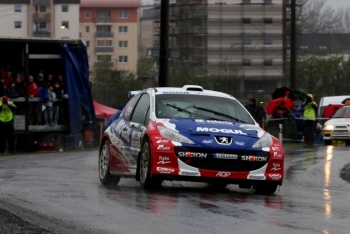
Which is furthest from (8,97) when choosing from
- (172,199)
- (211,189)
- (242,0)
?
(242,0)

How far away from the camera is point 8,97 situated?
83.0 ft

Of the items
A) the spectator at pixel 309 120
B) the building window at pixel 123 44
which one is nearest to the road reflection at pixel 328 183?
the spectator at pixel 309 120

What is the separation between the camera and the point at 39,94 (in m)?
26.0

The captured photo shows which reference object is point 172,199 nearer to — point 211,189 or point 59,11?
point 211,189

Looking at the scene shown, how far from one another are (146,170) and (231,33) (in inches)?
4184

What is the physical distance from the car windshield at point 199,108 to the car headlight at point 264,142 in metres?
0.64

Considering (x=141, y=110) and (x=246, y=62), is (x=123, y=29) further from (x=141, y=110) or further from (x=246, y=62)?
(x=141, y=110)

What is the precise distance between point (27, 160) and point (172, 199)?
9516 millimetres

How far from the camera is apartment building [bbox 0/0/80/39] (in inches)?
4953

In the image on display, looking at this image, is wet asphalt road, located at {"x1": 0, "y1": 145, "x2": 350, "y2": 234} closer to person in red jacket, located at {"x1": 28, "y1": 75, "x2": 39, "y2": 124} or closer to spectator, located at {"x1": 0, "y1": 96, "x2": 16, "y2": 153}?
spectator, located at {"x1": 0, "y1": 96, "x2": 16, "y2": 153}

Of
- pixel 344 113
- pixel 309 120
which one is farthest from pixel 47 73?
pixel 344 113

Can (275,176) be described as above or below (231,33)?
below

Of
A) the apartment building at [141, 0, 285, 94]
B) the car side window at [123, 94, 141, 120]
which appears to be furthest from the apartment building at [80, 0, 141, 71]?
the car side window at [123, 94, 141, 120]

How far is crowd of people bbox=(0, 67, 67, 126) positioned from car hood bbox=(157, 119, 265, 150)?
46.6ft
